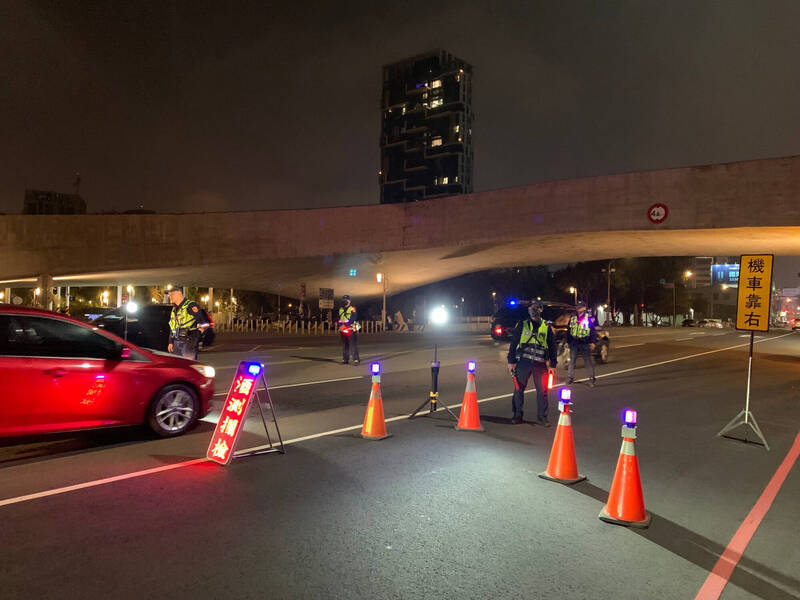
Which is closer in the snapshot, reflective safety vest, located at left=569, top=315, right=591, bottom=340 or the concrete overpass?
reflective safety vest, located at left=569, top=315, right=591, bottom=340

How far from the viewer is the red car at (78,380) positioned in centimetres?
576

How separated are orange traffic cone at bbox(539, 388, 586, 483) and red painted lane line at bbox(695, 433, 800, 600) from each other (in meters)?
1.48

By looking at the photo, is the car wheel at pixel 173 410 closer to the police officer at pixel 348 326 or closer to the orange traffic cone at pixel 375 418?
the orange traffic cone at pixel 375 418

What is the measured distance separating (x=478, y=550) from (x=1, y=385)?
4975 millimetres

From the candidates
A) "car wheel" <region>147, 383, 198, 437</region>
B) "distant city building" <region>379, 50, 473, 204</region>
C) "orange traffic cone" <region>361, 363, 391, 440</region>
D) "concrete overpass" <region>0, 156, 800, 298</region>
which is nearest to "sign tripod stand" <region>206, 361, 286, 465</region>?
"car wheel" <region>147, 383, 198, 437</region>

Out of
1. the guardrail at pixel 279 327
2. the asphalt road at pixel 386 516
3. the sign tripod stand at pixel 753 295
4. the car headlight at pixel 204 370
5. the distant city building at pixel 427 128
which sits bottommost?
the guardrail at pixel 279 327

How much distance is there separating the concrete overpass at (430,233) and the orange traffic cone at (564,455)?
72.9ft

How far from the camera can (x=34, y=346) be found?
598 cm

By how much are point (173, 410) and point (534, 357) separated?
5.02m

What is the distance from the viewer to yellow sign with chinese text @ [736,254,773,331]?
822 cm

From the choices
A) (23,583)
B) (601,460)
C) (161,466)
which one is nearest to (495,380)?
(601,460)

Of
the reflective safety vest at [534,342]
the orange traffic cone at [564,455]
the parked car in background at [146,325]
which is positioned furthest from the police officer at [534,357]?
the parked car in background at [146,325]

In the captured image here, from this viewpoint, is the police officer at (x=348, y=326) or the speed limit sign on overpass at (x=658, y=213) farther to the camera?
the speed limit sign on overpass at (x=658, y=213)

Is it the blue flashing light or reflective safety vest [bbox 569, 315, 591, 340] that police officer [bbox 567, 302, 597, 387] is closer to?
reflective safety vest [bbox 569, 315, 591, 340]
